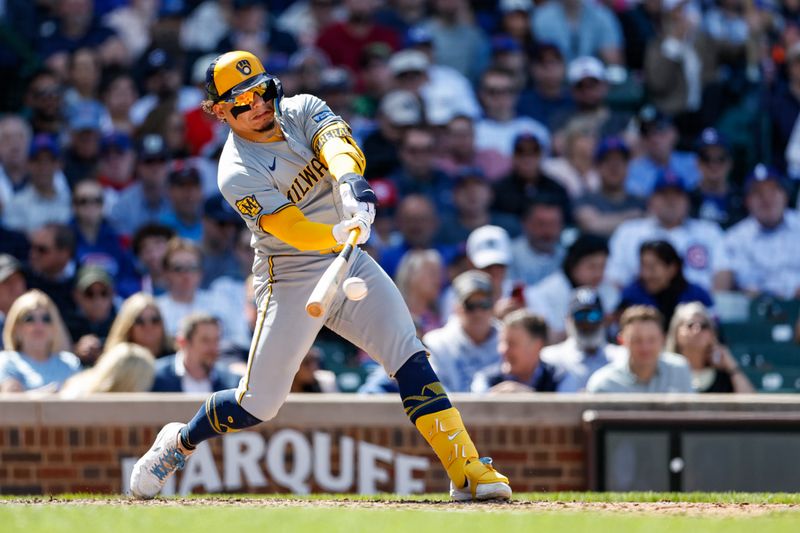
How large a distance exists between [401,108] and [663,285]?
2.95 metres

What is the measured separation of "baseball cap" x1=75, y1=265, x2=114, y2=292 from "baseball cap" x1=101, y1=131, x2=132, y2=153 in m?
1.81

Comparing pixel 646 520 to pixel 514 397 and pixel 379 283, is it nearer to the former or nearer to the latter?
pixel 379 283

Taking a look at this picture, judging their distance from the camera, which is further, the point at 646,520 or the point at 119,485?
the point at 119,485

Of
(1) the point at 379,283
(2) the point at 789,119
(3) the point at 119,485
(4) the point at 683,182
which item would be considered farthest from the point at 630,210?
(1) the point at 379,283

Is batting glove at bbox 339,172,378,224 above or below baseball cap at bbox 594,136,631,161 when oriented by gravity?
below

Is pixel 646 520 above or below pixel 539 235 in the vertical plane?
below

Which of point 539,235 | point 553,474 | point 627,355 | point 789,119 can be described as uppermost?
point 789,119

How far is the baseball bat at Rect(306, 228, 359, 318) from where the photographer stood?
5277mm

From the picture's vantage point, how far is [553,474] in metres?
8.31

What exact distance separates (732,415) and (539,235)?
293 centimetres

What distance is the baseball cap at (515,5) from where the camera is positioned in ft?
42.8

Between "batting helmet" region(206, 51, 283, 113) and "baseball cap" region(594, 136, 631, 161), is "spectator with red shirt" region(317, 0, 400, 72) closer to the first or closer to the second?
"baseball cap" region(594, 136, 631, 161)

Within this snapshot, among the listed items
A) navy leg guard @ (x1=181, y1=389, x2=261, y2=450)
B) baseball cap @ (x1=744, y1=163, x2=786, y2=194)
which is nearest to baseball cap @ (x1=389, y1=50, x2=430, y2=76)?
baseball cap @ (x1=744, y1=163, x2=786, y2=194)

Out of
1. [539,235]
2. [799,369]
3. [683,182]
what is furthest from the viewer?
[683,182]
